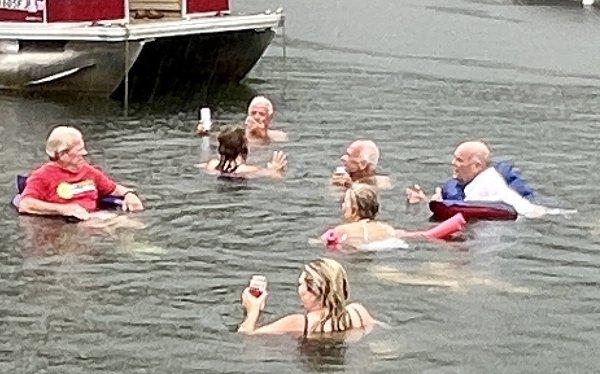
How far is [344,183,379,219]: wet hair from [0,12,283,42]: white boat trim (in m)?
10.7

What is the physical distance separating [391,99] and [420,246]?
10237 millimetres

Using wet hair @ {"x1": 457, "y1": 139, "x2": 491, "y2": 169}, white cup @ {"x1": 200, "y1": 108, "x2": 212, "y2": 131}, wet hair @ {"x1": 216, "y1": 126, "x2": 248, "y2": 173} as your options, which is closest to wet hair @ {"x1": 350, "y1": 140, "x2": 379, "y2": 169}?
wet hair @ {"x1": 216, "y1": 126, "x2": 248, "y2": 173}

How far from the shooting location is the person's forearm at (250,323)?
37.7 ft

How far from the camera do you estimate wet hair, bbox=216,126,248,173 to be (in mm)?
17219

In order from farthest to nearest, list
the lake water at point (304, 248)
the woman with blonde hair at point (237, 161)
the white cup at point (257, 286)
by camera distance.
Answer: the woman with blonde hair at point (237, 161), the white cup at point (257, 286), the lake water at point (304, 248)

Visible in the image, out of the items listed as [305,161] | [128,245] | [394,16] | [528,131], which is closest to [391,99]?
[528,131]

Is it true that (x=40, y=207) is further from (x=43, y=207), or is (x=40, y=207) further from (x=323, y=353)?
(x=323, y=353)

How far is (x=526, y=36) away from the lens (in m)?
35.2

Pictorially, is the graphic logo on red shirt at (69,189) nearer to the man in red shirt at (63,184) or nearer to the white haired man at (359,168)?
the man in red shirt at (63,184)

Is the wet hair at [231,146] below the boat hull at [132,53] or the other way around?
below

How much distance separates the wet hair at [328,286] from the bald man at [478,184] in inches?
178

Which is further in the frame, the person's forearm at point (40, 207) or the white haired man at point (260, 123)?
the white haired man at point (260, 123)

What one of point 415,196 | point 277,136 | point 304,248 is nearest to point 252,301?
point 304,248

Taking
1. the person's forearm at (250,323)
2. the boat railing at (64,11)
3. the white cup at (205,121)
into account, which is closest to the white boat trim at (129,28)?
the boat railing at (64,11)
